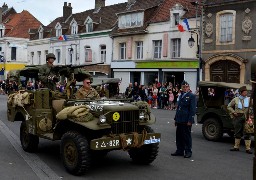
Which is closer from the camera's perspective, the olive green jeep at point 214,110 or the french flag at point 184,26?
the olive green jeep at point 214,110

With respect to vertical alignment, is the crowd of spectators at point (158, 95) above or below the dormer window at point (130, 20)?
below

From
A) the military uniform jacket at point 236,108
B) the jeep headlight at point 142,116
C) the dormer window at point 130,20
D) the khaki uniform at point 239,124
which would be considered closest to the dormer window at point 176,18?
the dormer window at point 130,20

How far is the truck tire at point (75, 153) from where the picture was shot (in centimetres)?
706

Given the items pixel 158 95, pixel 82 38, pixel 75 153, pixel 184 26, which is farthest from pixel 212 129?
pixel 82 38

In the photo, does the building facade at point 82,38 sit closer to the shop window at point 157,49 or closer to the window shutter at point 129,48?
the window shutter at point 129,48

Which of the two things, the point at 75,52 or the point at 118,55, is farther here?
the point at 75,52

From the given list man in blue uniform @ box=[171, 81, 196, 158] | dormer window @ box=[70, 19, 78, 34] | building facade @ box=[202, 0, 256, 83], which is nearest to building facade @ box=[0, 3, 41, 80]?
dormer window @ box=[70, 19, 78, 34]

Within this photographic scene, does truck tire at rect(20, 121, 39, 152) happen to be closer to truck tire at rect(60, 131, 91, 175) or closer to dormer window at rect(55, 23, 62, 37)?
truck tire at rect(60, 131, 91, 175)

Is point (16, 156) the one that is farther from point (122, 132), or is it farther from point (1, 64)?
point (1, 64)

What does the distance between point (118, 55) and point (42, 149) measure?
88.5 feet

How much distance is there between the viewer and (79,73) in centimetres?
975

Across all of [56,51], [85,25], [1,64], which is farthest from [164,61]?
[1,64]

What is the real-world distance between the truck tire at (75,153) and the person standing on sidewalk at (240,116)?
15.6 ft

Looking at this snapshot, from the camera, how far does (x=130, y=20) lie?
115 feet
